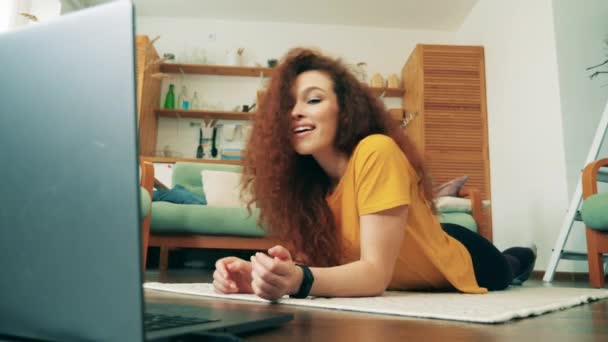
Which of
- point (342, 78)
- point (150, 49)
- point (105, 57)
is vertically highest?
point (150, 49)

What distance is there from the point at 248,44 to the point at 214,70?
1.63 feet

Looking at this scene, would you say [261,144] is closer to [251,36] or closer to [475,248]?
[475,248]

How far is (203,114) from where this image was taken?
16.2 feet

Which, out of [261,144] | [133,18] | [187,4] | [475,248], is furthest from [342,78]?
[187,4]

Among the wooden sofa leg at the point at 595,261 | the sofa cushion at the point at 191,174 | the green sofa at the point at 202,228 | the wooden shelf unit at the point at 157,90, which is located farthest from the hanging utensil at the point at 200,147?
the wooden sofa leg at the point at 595,261

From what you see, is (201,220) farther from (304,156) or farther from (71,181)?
(71,181)

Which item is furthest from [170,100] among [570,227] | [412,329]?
[412,329]

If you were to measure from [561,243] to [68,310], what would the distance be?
2678mm

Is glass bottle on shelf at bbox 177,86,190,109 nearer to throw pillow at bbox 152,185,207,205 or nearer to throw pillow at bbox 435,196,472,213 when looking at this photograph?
throw pillow at bbox 152,185,207,205

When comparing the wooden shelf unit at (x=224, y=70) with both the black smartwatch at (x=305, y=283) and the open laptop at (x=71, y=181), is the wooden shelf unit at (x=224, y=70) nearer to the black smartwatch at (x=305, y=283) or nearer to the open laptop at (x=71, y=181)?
the black smartwatch at (x=305, y=283)

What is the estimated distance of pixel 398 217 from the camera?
1011mm

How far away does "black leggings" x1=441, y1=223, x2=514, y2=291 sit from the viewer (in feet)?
4.77

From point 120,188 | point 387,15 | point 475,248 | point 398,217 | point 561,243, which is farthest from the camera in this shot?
point 387,15

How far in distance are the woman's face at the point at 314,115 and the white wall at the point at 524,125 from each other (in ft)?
7.81
